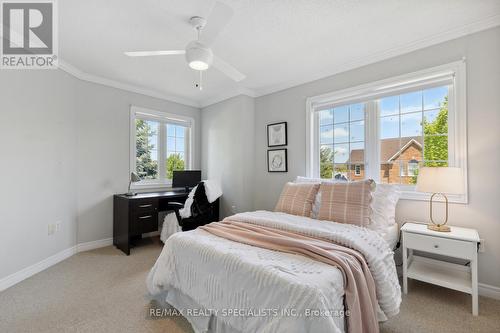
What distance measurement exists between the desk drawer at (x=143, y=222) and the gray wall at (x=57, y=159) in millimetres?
605

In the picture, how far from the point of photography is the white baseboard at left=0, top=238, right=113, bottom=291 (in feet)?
7.70

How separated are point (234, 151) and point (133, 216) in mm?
1854

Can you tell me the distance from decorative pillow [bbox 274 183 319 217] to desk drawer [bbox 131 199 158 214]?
1920 mm

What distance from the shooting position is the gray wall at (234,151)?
3953mm

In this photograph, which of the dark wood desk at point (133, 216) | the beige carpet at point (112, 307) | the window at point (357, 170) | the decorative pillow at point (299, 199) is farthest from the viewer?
the dark wood desk at point (133, 216)

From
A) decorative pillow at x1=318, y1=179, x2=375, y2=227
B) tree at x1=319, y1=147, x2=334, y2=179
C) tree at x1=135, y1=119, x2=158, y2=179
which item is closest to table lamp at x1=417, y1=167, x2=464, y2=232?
decorative pillow at x1=318, y1=179, x2=375, y2=227

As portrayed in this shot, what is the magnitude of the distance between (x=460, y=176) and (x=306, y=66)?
209cm

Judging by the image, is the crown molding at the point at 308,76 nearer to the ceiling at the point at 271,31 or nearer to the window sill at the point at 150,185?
the ceiling at the point at 271,31

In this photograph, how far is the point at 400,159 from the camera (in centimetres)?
273

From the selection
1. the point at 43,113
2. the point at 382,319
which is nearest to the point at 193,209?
the point at 43,113

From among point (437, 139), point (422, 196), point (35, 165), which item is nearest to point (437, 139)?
point (437, 139)

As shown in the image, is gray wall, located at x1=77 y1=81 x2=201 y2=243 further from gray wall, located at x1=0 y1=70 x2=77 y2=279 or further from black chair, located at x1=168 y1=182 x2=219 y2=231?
black chair, located at x1=168 y1=182 x2=219 y2=231

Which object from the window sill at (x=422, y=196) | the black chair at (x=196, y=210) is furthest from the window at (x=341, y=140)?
the black chair at (x=196, y=210)

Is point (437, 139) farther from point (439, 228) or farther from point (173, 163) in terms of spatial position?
point (173, 163)
